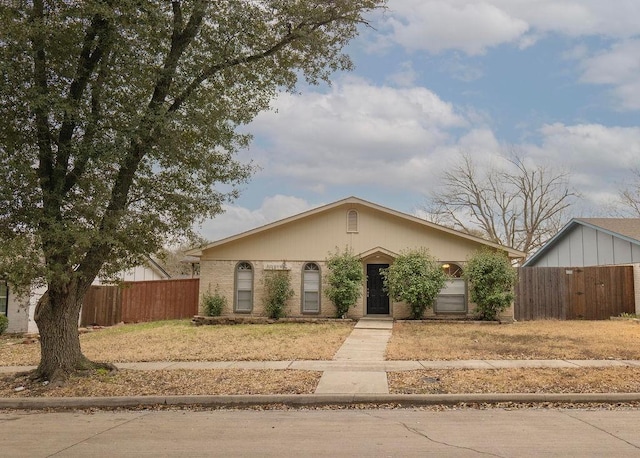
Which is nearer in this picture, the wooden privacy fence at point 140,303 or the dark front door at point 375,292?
the dark front door at point 375,292

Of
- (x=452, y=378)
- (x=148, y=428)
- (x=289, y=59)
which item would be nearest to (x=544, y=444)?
(x=452, y=378)

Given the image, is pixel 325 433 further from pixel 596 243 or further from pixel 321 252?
pixel 596 243

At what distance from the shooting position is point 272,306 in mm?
20016

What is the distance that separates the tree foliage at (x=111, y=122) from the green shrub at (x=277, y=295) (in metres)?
9.57

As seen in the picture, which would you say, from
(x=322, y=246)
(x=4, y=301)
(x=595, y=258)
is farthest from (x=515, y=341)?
(x=4, y=301)

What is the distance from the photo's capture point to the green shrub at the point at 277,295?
2002cm

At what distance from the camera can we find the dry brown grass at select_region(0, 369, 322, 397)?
853 centimetres

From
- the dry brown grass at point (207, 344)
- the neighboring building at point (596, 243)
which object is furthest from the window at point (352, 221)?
the neighboring building at point (596, 243)

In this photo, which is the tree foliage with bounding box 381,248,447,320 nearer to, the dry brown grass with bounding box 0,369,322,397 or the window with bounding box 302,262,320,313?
the window with bounding box 302,262,320,313

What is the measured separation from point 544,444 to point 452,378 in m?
3.37

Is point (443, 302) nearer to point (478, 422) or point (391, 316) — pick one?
point (391, 316)

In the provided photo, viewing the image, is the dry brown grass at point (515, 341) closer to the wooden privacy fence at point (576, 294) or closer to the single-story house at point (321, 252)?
the wooden privacy fence at point (576, 294)

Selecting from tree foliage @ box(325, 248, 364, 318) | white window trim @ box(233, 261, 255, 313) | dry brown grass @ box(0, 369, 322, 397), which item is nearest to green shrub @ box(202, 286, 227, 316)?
white window trim @ box(233, 261, 255, 313)

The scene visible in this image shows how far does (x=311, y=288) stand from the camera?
20.8 m
